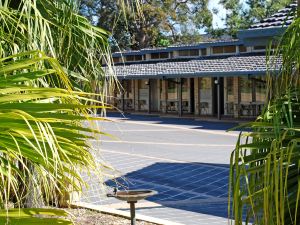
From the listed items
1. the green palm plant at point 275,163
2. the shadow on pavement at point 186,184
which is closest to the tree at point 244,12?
the shadow on pavement at point 186,184

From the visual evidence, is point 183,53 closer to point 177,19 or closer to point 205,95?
point 205,95

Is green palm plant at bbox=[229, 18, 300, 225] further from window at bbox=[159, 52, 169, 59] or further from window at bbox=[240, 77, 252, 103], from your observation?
window at bbox=[159, 52, 169, 59]

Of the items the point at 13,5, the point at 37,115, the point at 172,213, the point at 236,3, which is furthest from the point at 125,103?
the point at 37,115

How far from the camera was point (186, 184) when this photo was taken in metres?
11.8

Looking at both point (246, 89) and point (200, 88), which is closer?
point (246, 89)

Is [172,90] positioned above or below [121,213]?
above

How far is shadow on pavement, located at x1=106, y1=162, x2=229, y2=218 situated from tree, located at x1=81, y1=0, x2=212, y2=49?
33.3m

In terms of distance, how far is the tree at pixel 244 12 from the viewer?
183ft

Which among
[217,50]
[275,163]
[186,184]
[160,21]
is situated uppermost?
[160,21]

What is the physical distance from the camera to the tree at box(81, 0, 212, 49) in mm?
47938

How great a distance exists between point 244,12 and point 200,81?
87.1ft

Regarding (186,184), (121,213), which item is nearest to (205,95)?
(186,184)

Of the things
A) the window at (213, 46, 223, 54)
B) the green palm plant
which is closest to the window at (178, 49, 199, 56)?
the window at (213, 46, 223, 54)

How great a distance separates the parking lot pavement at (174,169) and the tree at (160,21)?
23.1m
